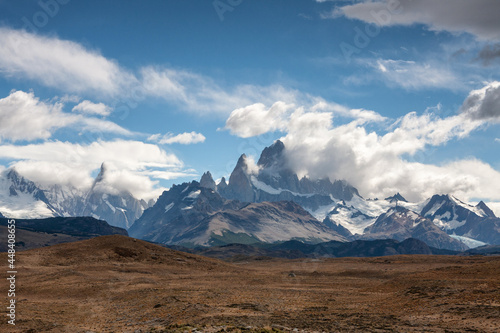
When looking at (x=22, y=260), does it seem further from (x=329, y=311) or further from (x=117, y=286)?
(x=329, y=311)

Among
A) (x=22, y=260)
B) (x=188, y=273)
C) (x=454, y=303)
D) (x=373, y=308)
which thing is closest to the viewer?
(x=454, y=303)

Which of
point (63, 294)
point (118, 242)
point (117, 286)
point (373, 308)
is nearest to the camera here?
point (373, 308)

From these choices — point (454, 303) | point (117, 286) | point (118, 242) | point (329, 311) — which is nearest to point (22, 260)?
point (118, 242)

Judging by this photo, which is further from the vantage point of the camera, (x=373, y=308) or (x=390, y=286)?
(x=390, y=286)

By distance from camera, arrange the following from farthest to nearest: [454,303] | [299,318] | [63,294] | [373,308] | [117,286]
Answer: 1. [117,286]
2. [63,294]
3. [373,308]
4. [454,303]
5. [299,318]

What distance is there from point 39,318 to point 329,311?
99.6ft

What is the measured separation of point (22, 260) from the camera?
95.9 m

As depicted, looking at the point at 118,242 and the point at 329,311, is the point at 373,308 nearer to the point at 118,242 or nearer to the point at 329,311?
the point at 329,311

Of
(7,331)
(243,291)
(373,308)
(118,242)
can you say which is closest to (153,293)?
(243,291)

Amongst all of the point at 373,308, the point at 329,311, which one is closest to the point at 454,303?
the point at 373,308

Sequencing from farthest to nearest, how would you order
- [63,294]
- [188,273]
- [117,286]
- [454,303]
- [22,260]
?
[188,273]
[22,260]
[117,286]
[63,294]
[454,303]

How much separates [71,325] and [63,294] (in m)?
23.7

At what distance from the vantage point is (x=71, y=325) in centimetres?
4434

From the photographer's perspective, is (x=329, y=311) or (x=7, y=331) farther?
(x=329, y=311)
